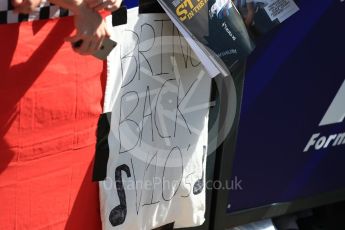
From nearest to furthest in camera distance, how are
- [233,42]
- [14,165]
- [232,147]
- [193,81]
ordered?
[14,165] < [233,42] < [193,81] < [232,147]

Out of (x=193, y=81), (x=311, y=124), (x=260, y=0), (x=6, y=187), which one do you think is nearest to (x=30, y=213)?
(x=6, y=187)

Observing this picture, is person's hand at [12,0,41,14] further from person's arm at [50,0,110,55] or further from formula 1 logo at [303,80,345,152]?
formula 1 logo at [303,80,345,152]

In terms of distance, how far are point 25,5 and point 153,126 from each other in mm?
667

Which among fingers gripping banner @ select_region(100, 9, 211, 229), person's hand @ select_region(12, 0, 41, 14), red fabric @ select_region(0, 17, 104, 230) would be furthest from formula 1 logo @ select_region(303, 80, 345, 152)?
person's hand @ select_region(12, 0, 41, 14)

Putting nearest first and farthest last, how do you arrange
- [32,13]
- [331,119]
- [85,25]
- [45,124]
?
[85,25] < [32,13] < [45,124] < [331,119]

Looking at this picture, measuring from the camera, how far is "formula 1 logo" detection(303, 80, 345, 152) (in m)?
2.49

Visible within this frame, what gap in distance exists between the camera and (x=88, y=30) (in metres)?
1.48

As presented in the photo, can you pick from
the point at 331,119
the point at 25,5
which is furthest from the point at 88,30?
the point at 331,119

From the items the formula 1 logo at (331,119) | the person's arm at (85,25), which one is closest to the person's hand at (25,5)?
the person's arm at (85,25)

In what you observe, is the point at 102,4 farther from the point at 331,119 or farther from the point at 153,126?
the point at 331,119

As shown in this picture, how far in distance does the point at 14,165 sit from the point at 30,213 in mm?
177

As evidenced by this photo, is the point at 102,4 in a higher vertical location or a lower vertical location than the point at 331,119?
higher

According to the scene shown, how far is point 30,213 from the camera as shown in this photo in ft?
6.00

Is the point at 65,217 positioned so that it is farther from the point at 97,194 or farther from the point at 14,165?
the point at 14,165
